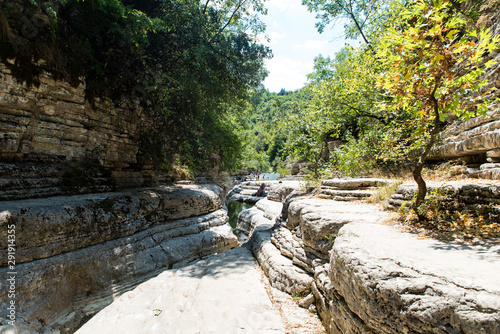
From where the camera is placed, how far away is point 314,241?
4094 mm

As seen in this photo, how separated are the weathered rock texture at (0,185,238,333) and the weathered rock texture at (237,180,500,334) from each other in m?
3.45

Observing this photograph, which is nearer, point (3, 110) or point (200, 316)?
point (200, 316)

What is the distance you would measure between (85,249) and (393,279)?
5.30 metres

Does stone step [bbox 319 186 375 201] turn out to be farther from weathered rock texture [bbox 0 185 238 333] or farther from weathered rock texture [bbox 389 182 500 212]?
weathered rock texture [bbox 0 185 238 333]

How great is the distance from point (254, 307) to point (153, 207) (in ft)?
13.1

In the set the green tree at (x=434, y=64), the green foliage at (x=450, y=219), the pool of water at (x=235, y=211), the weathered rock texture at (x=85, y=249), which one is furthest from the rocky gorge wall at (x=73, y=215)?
A: the green tree at (x=434, y=64)

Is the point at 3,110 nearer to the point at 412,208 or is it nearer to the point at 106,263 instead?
the point at 106,263

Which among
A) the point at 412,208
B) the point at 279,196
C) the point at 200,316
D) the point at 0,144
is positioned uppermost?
the point at 0,144

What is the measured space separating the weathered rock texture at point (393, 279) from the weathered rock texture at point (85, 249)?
136 inches

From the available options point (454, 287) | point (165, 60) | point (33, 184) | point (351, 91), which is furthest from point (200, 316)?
point (351, 91)

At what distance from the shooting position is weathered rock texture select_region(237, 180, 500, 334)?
1.70 meters

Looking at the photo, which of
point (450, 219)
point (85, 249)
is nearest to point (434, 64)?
point (450, 219)

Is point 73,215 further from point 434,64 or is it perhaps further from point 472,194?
point 472,194

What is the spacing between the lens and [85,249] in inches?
186
